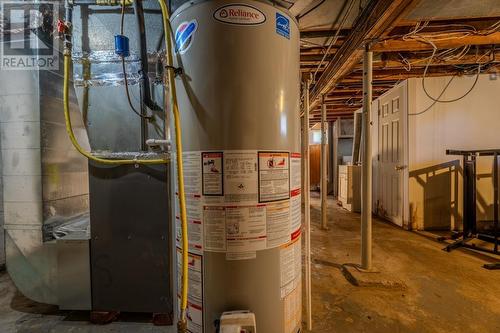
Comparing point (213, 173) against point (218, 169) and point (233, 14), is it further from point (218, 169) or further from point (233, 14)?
point (233, 14)

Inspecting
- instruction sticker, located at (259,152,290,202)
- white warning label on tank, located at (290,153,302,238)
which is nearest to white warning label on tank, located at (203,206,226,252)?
instruction sticker, located at (259,152,290,202)

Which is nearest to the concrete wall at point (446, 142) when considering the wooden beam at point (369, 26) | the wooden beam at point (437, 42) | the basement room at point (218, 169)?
the basement room at point (218, 169)

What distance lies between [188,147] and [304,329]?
1.38 metres

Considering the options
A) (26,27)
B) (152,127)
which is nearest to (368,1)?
(152,127)

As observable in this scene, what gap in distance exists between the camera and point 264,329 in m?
0.82

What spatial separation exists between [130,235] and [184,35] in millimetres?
1228

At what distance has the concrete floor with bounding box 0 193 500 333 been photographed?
1478 mm

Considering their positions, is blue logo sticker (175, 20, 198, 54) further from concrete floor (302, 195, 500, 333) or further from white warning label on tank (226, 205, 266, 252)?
concrete floor (302, 195, 500, 333)

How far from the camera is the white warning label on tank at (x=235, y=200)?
0.77m

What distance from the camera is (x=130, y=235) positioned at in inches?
58.0

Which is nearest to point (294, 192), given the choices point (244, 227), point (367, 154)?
point (244, 227)

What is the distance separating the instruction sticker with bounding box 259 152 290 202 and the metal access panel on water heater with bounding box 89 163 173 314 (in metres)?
0.88

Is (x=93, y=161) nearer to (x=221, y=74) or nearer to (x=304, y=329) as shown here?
(x=221, y=74)

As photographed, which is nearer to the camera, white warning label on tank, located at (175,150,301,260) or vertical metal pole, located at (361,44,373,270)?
white warning label on tank, located at (175,150,301,260)
